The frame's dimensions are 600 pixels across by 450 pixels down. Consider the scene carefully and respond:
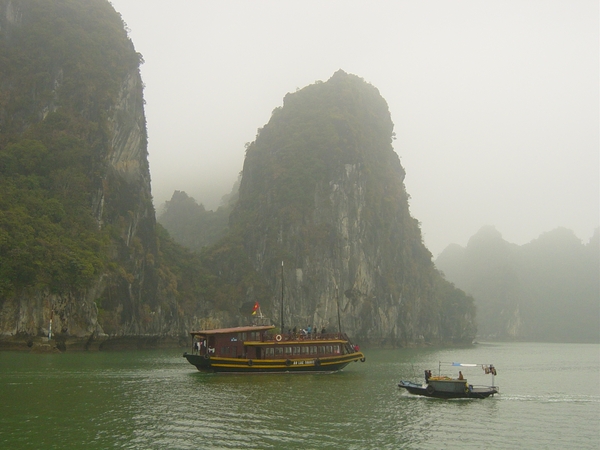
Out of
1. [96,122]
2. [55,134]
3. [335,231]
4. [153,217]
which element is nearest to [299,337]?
[55,134]

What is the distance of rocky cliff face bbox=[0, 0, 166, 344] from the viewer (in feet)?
157

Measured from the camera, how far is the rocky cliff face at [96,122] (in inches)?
1880

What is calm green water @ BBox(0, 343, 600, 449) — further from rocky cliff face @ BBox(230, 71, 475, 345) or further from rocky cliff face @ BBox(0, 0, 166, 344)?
rocky cliff face @ BBox(230, 71, 475, 345)

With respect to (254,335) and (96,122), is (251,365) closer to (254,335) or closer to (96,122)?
(254,335)

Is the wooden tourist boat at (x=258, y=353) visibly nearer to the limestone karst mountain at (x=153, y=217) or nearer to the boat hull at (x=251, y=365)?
the boat hull at (x=251, y=365)

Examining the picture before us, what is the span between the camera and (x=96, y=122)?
52.3 metres

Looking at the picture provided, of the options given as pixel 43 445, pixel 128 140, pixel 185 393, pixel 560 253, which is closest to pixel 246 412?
pixel 185 393

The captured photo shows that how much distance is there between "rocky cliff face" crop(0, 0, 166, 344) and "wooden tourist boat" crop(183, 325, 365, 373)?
56.9 ft

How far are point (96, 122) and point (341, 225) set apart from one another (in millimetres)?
31820

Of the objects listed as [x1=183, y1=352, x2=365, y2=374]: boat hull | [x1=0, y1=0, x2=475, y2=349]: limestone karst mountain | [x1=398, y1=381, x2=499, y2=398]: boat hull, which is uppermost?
[x1=0, y1=0, x2=475, y2=349]: limestone karst mountain

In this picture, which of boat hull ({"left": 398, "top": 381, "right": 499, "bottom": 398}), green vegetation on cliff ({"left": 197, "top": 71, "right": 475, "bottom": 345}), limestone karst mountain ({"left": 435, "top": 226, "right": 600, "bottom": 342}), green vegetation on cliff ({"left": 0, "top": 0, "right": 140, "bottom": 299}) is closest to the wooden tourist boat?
boat hull ({"left": 398, "top": 381, "right": 499, "bottom": 398})

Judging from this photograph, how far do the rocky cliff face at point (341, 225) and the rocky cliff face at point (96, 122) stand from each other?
56.3ft

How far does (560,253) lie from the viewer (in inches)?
6038

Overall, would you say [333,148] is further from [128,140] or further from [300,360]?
[300,360]
